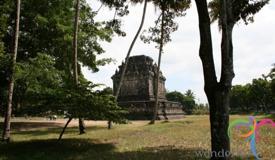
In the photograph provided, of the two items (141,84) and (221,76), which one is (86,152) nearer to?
(221,76)

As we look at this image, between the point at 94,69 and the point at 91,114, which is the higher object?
the point at 94,69

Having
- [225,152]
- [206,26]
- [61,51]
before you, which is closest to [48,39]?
[61,51]

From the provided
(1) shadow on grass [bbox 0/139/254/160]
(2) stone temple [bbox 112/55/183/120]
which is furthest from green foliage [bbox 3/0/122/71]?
(2) stone temple [bbox 112/55/183/120]

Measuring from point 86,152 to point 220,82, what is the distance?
5477mm

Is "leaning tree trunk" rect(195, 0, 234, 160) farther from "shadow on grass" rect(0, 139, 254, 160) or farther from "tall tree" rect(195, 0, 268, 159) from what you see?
"shadow on grass" rect(0, 139, 254, 160)

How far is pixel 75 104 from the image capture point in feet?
35.5

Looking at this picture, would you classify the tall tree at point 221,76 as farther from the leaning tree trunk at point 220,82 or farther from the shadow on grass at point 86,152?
the shadow on grass at point 86,152

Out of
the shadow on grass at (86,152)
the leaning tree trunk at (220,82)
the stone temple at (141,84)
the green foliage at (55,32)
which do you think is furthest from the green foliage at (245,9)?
the stone temple at (141,84)

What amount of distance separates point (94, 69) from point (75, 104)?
12298 mm

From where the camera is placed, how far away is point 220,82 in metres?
7.30

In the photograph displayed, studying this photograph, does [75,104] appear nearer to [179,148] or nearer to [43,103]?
[43,103]

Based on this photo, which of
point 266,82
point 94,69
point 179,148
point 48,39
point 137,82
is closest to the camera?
point 179,148

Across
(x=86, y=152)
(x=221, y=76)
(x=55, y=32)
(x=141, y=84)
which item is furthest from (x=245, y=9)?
(x=141, y=84)

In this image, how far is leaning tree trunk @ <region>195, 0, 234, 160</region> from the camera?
7145 mm
